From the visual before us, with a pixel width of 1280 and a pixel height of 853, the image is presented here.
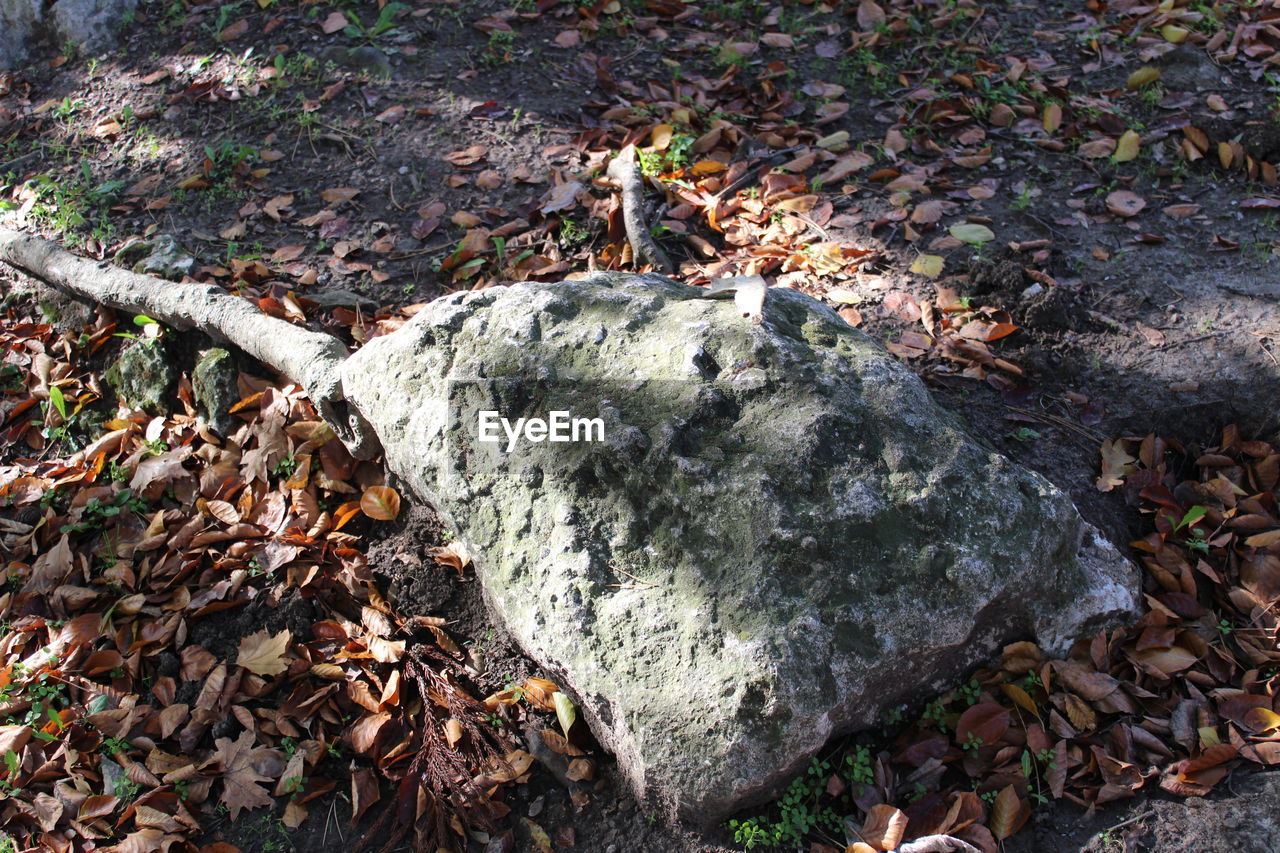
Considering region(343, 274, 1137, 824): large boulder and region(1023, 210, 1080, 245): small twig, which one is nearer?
region(343, 274, 1137, 824): large boulder

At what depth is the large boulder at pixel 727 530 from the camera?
206cm

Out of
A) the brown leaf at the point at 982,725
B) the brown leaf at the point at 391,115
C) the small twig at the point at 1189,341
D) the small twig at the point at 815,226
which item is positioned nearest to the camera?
the brown leaf at the point at 982,725

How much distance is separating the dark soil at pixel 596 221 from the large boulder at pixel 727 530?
1.15 feet

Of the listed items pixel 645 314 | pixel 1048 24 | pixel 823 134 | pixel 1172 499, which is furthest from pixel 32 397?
pixel 1048 24

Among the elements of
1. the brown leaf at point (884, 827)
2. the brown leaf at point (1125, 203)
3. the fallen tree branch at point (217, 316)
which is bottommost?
the brown leaf at point (884, 827)

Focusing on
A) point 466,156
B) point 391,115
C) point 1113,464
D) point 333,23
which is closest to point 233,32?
point 333,23

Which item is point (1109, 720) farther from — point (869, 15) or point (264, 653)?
point (869, 15)

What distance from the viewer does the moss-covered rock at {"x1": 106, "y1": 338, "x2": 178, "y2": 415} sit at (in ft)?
11.5

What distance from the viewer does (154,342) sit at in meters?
3.56

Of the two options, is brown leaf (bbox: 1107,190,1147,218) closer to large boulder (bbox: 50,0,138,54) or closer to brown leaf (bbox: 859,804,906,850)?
brown leaf (bbox: 859,804,906,850)

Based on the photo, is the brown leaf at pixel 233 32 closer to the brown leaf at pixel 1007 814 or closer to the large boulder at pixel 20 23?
the large boulder at pixel 20 23

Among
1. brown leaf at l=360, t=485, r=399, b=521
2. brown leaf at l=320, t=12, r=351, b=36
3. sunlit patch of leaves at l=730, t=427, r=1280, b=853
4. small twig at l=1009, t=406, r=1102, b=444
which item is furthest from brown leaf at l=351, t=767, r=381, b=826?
brown leaf at l=320, t=12, r=351, b=36

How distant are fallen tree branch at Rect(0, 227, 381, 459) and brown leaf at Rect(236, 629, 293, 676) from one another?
641 millimetres

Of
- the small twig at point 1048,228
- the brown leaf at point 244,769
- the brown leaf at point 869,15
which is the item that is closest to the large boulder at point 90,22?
the brown leaf at point 869,15
